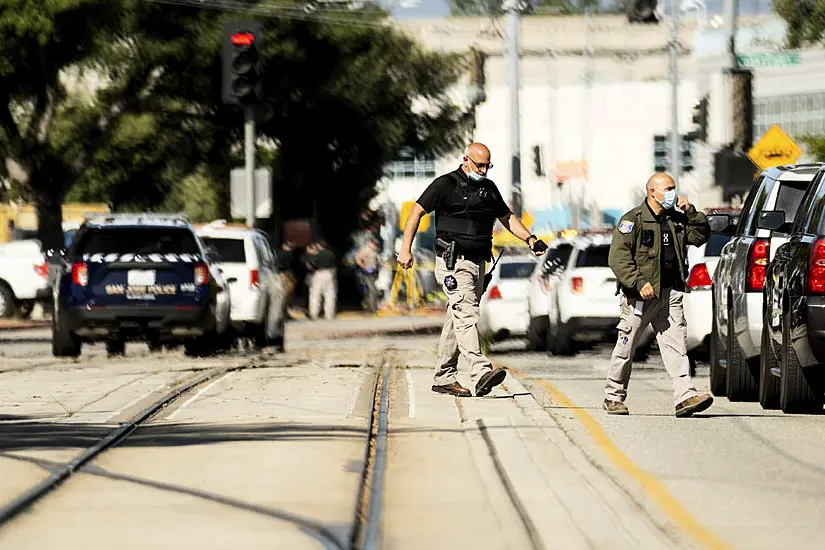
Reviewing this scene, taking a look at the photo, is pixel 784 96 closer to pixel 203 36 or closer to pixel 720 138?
pixel 720 138

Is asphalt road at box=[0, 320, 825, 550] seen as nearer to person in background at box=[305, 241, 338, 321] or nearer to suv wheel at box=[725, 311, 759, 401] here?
suv wheel at box=[725, 311, 759, 401]

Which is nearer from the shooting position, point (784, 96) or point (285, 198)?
point (285, 198)

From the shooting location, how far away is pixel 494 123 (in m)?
91.9

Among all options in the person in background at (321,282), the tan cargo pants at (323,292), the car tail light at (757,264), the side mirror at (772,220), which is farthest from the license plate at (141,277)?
the tan cargo pants at (323,292)

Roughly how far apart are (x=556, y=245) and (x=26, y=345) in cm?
772

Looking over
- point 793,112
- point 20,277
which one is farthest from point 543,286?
point 793,112

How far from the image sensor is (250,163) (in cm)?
3122

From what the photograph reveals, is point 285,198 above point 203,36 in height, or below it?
below

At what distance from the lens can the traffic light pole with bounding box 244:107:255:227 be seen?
30859 mm

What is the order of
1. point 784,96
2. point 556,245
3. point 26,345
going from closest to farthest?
point 556,245, point 26,345, point 784,96

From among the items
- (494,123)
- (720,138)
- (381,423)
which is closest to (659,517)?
(381,423)

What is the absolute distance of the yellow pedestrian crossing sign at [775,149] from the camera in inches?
1009

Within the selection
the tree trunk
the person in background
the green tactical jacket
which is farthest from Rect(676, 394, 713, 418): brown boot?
the tree trunk

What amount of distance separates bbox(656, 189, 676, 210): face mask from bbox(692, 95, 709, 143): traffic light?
21357 mm
